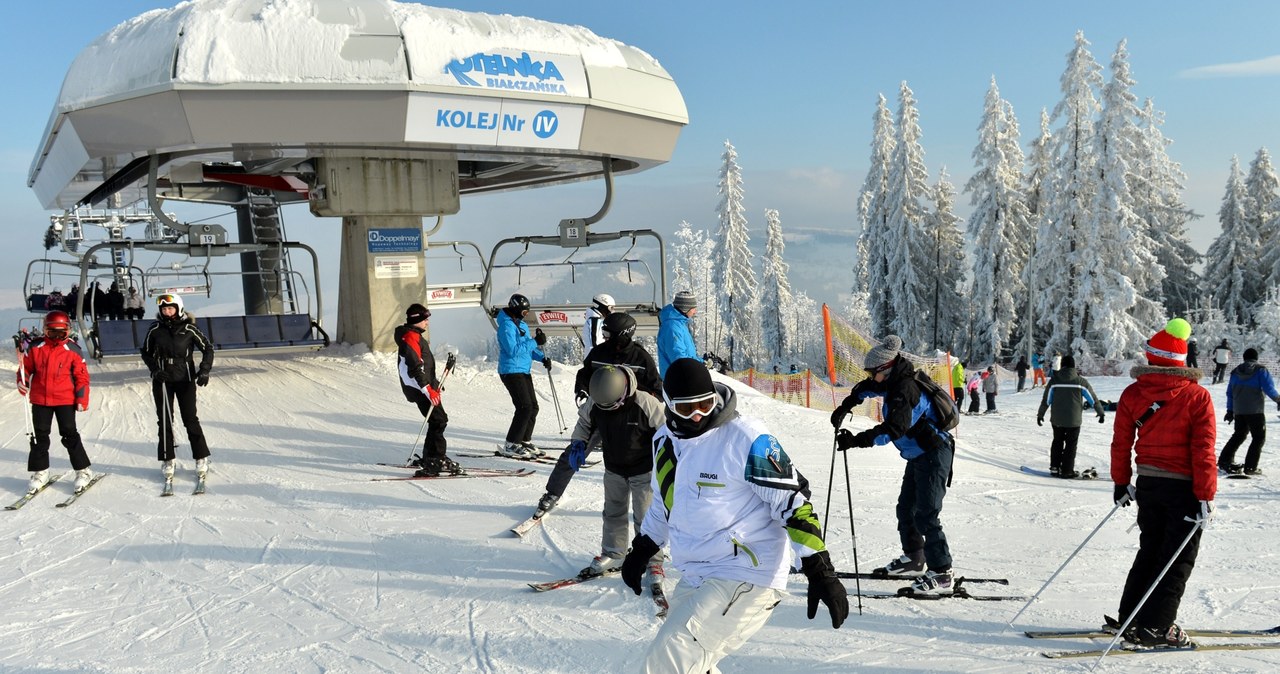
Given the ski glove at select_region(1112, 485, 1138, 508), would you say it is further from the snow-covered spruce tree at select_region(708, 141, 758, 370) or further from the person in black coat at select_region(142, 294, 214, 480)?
the snow-covered spruce tree at select_region(708, 141, 758, 370)

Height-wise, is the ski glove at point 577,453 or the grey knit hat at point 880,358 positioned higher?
the grey knit hat at point 880,358

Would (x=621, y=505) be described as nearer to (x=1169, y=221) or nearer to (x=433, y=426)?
(x=433, y=426)

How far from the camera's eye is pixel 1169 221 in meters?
46.6

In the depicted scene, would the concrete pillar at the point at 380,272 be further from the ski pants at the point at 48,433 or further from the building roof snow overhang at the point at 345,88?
the ski pants at the point at 48,433

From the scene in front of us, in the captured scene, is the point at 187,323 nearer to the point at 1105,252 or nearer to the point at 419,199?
the point at 419,199

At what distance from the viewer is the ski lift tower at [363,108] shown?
492 inches

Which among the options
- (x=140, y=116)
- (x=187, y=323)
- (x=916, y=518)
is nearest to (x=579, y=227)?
(x=140, y=116)

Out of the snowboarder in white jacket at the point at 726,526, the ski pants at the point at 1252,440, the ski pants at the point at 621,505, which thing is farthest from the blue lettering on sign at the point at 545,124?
the snowboarder in white jacket at the point at 726,526

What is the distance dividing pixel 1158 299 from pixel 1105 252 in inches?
274

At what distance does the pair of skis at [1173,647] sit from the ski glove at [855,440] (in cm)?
139

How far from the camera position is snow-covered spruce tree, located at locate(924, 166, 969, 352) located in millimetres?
45938

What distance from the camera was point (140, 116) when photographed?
1265 cm

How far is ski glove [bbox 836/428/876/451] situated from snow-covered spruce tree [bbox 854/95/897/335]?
40420 mm

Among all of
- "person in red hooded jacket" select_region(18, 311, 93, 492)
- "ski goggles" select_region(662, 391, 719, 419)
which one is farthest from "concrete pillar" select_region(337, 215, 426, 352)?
"ski goggles" select_region(662, 391, 719, 419)
